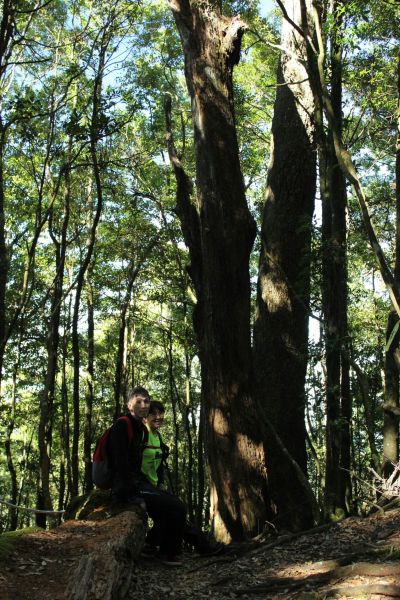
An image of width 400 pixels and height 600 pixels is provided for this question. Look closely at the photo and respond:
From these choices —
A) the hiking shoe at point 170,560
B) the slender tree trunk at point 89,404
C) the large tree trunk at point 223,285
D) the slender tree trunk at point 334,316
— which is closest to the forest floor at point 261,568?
the hiking shoe at point 170,560

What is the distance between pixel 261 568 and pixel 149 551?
Answer: 1.30 metres

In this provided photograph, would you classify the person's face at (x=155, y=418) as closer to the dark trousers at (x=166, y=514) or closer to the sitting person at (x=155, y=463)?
the sitting person at (x=155, y=463)

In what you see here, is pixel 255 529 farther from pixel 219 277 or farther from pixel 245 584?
pixel 219 277

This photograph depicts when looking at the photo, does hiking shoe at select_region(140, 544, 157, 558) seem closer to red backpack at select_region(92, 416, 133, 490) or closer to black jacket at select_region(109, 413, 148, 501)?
Result: black jacket at select_region(109, 413, 148, 501)

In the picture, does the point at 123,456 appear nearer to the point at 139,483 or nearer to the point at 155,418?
the point at 139,483

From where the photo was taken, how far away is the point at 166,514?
5820mm

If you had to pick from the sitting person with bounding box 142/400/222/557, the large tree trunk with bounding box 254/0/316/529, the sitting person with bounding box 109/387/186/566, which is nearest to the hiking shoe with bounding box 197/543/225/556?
the sitting person with bounding box 142/400/222/557

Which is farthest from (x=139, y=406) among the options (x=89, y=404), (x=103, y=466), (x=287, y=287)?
(x=89, y=404)

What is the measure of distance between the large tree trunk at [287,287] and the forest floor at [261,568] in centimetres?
126

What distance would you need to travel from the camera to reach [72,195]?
752 inches

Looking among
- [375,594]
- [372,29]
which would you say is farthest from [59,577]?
[372,29]

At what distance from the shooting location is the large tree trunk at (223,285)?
6.77 m

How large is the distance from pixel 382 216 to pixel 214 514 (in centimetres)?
1211

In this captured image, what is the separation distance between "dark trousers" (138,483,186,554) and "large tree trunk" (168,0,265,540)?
3.26 ft
